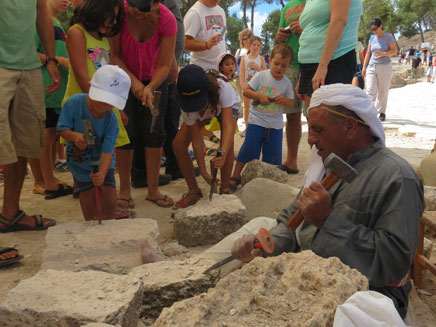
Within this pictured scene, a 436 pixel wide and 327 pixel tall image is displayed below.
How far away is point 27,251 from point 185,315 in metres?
2.02

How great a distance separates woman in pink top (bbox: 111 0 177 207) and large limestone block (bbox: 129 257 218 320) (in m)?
1.60

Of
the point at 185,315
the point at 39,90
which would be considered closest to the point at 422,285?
the point at 185,315

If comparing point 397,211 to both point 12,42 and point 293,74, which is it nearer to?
point 12,42

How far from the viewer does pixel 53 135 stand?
4.12 metres

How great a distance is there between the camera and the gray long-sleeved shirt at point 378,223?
5.63 feet

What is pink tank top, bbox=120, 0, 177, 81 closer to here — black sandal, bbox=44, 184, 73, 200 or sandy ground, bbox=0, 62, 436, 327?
sandy ground, bbox=0, 62, 436, 327

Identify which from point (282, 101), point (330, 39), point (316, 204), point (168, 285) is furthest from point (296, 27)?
point (168, 285)

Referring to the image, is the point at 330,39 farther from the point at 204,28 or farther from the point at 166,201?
the point at 166,201

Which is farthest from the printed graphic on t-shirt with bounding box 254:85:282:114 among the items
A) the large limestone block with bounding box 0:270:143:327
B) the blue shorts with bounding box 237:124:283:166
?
the large limestone block with bounding box 0:270:143:327

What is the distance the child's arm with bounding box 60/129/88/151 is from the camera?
113 inches

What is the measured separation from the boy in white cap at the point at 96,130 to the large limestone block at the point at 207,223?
2.02 feet

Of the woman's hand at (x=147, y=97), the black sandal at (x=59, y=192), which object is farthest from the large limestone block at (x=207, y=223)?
the black sandal at (x=59, y=192)

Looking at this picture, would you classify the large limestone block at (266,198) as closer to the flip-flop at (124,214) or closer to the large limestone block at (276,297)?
the flip-flop at (124,214)

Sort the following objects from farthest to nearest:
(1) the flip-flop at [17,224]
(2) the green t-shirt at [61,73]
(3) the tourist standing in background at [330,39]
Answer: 1. (2) the green t-shirt at [61,73]
2. (3) the tourist standing in background at [330,39]
3. (1) the flip-flop at [17,224]
